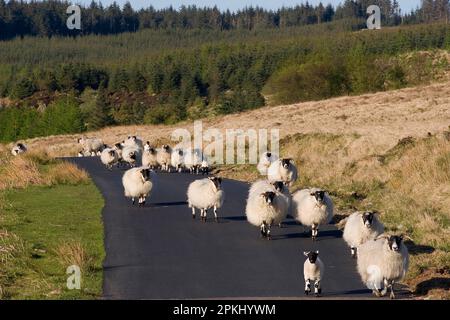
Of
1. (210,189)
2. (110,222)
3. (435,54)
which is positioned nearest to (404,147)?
(210,189)

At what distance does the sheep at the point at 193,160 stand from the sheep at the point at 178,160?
24 cm

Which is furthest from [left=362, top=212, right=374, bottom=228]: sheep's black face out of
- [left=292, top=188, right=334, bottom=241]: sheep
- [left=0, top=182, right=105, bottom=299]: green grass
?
[left=0, top=182, right=105, bottom=299]: green grass

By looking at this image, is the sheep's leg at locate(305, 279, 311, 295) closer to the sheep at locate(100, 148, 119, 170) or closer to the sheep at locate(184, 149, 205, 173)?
the sheep at locate(184, 149, 205, 173)

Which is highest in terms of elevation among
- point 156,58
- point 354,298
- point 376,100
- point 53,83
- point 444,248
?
point 156,58

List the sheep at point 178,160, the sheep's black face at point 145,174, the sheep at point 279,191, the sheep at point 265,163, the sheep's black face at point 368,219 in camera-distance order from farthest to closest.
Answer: the sheep at point 178,160
the sheep at point 265,163
the sheep's black face at point 145,174
the sheep at point 279,191
the sheep's black face at point 368,219

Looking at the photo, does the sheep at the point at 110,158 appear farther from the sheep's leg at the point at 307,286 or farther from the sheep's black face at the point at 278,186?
the sheep's leg at the point at 307,286

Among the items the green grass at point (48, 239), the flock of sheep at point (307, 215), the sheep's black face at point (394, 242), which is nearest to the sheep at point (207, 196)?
the flock of sheep at point (307, 215)

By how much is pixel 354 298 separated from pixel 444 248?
16.6ft

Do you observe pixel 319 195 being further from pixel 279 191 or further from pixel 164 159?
pixel 164 159

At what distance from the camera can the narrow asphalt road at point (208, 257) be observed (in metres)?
15.2

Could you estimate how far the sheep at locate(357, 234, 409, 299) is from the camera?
14.8 m

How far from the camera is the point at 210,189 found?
23.8m

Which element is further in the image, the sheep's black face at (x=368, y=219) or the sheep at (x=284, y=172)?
the sheep at (x=284, y=172)

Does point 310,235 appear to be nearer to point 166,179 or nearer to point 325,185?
point 325,185
